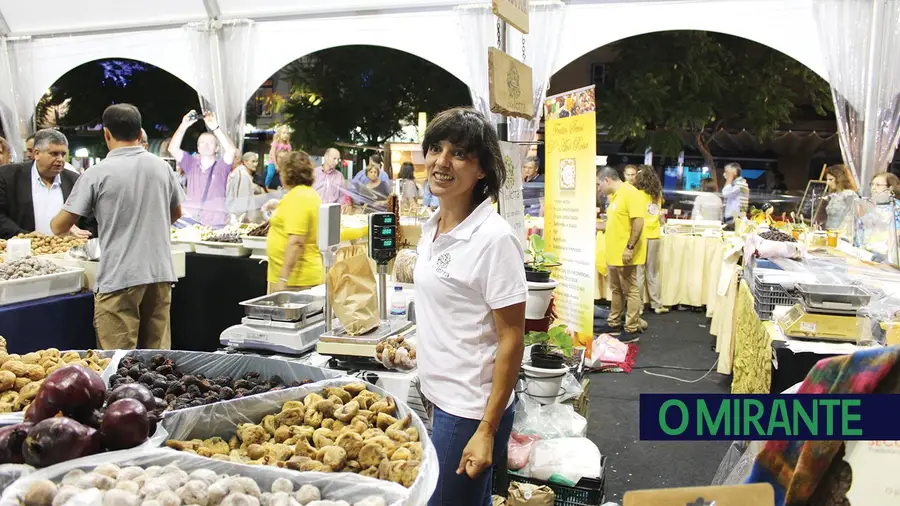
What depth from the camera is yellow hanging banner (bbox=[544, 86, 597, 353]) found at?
400cm

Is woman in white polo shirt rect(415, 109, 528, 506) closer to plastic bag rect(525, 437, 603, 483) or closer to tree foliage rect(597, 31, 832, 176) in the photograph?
plastic bag rect(525, 437, 603, 483)

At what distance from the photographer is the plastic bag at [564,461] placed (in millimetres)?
2557

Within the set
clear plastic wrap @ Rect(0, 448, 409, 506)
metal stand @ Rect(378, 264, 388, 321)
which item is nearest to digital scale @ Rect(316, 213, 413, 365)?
metal stand @ Rect(378, 264, 388, 321)

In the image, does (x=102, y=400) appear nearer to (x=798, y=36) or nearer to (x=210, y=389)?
(x=210, y=389)

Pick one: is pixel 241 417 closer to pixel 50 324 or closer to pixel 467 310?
pixel 467 310

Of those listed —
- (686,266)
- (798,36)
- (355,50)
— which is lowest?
(686,266)

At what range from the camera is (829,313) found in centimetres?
315

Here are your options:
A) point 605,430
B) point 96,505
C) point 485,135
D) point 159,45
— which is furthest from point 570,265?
point 159,45

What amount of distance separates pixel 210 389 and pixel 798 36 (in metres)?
6.18

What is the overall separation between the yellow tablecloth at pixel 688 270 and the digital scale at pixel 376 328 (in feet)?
16.6

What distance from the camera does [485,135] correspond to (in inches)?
70.0

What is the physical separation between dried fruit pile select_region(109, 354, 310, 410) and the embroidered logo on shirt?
20.5 inches

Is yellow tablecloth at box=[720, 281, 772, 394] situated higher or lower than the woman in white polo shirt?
lower

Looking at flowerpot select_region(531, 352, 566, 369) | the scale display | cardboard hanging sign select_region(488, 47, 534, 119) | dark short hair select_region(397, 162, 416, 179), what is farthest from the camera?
dark short hair select_region(397, 162, 416, 179)
